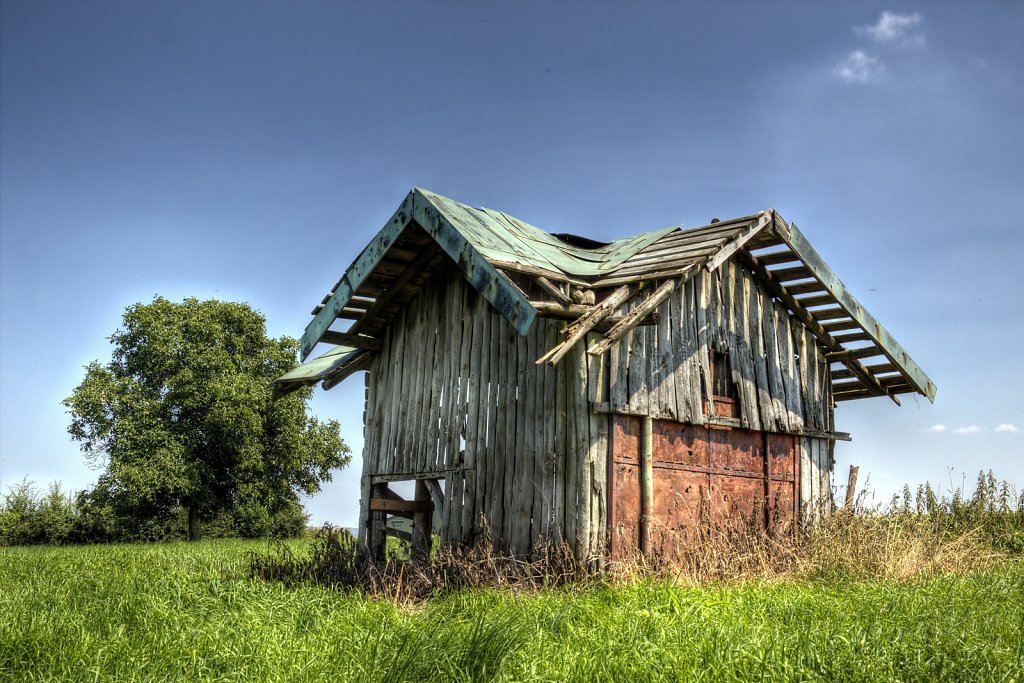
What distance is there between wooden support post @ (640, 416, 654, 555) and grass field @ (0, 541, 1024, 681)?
1.28m

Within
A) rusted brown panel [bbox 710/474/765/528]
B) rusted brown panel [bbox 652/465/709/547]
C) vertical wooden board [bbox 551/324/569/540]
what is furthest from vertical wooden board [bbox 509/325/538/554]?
rusted brown panel [bbox 710/474/765/528]

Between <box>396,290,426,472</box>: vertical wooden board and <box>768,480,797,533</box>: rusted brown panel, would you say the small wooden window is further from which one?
<box>396,290,426,472</box>: vertical wooden board

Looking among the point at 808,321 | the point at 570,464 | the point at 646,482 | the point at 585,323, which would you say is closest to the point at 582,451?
the point at 570,464

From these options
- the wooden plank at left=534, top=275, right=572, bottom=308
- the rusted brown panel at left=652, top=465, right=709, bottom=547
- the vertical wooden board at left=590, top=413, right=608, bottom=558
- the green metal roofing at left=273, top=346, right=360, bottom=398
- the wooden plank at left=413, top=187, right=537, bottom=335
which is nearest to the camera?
the wooden plank at left=413, top=187, right=537, bottom=335

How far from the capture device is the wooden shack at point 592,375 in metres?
10.5

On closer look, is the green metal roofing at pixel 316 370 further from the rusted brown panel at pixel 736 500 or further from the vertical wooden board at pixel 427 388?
the rusted brown panel at pixel 736 500

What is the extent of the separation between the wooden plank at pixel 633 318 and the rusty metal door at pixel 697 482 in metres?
1.15

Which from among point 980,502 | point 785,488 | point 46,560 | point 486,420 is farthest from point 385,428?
point 980,502

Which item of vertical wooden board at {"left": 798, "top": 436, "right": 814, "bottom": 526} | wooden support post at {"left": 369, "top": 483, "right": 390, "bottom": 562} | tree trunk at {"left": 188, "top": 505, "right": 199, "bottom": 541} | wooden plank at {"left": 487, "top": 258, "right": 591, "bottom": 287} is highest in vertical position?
wooden plank at {"left": 487, "top": 258, "right": 591, "bottom": 287}

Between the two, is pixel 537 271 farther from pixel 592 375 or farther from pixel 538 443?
pixel 538 443

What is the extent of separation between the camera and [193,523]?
29.2 metres

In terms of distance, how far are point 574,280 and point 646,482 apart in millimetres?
2772

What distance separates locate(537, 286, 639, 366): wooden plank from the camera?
9.57 meters

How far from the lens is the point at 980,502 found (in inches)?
591
